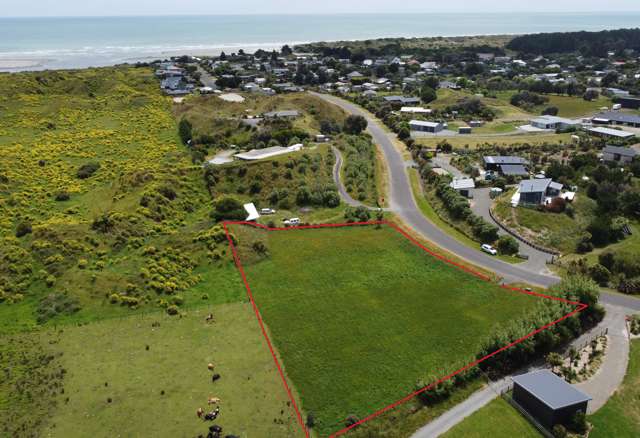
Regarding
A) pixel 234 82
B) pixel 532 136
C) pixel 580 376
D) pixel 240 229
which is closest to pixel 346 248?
pixel 240 229

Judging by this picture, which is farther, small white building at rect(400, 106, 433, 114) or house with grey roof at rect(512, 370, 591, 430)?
small white building at rect(400, 106, 433, 114)

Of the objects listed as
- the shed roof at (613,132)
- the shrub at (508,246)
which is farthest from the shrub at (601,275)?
the shed roof at (613,132)

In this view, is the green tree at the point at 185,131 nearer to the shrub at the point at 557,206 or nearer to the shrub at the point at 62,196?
the shrub at the point at 62,196

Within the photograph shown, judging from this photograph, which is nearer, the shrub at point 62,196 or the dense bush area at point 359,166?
the shrub at point 62,196

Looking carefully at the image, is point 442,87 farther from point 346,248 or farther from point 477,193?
point 346,248

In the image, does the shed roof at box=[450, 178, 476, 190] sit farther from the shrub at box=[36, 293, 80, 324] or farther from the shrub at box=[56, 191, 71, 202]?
the shrub at box=[56, 191, 71, 202]

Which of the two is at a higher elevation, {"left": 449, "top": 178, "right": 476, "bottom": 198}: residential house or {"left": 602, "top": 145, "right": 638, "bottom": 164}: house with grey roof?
{"left": 602, "top": 145, "right": 638, "bottom": 164}: house with grey roof

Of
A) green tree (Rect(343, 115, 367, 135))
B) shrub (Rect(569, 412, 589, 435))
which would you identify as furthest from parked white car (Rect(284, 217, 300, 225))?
green tree (Rect(343, 115, 367, 135))

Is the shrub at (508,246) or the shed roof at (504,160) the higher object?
the shed roof at (504,160)
